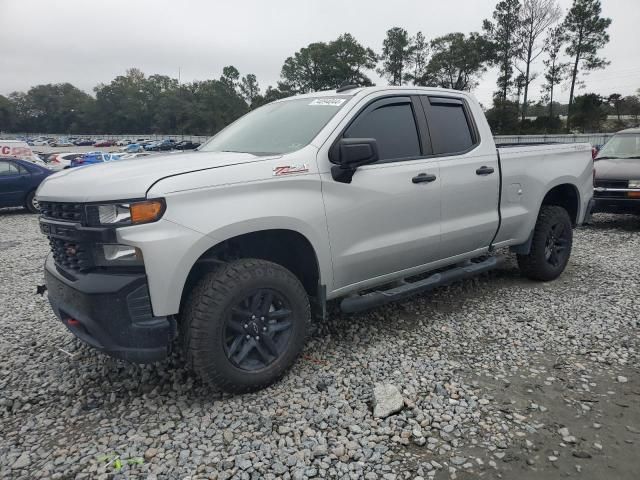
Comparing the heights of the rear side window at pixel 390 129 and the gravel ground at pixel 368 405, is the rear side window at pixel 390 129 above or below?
above

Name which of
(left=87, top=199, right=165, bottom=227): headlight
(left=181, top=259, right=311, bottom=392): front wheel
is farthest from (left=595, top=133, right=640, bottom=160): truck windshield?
(left=87, top=199, right=165, bottom=227): headlight

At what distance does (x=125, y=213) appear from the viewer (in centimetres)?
250

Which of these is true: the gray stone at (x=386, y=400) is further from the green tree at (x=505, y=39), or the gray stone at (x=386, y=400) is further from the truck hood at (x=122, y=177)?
the green tree at (x=505, y=39)

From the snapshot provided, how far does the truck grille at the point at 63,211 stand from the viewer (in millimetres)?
2609

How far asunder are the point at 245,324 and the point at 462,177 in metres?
2.27

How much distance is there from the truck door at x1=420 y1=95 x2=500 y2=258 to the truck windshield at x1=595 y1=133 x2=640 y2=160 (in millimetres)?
A: 6082

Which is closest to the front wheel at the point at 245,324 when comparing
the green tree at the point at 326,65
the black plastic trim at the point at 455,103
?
the black plastic trim at the point at 455,103

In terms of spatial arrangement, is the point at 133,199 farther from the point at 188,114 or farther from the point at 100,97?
the point at 100,97

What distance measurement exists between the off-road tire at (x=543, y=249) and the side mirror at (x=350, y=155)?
8.55ft

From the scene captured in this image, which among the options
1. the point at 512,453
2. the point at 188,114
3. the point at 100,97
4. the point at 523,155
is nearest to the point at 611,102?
the point at 523,155

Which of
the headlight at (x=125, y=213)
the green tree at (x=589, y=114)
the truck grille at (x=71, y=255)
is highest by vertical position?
the green tree at (x=589, y=114)

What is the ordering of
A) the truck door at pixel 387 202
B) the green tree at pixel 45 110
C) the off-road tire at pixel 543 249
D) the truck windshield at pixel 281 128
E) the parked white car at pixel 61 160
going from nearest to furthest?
the truck door at pixel 387 202 < the truck windshield at pixel 281 128 < the off-road tire at pixel 543 249 < the parked white car at pixel 61 160 < the green tree at pixel 45 110

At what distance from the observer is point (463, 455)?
2.44 m

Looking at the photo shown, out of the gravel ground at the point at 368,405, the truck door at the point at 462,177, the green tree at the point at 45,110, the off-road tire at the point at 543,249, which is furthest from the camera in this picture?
the green tree at the point at 45,110
